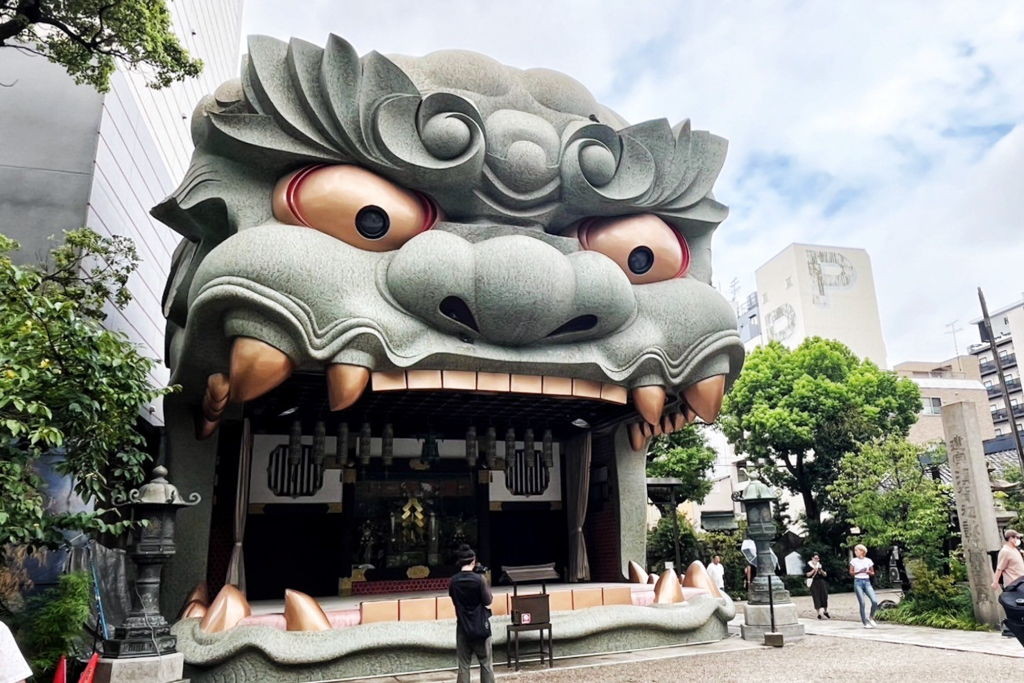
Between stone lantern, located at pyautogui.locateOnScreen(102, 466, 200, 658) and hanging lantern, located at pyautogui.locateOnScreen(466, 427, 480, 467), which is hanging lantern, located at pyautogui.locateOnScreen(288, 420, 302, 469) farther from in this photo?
stone lantern, located at pyautogui.locateOnScreen(102, 466, 200, 658)

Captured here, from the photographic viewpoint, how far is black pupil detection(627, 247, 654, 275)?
10820 mm

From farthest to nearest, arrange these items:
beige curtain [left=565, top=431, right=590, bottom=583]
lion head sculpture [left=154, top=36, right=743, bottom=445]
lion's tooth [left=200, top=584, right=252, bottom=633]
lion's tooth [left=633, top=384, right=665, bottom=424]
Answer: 1. beige curtain [left=565, top=431, right=590, bottom=583]
2. lion's tooth [left=633, top=384, right=665, bottom=424]
3. lion's tooth [left=200, top=584, right=252, bottom=633]
4. lion head sculpture [left=154, top=36, right=743, bottom=445]

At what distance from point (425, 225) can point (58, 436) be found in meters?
5.10

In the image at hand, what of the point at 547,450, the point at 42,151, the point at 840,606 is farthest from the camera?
the point at 840,606

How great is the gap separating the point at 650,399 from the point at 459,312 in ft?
9.89

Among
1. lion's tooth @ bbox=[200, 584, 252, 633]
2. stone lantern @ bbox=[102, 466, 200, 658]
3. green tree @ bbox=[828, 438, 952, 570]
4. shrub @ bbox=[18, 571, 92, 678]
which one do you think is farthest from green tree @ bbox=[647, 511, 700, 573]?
shrub @ bbox=[18, 571, 92, 678]

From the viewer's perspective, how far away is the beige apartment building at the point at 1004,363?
5166 centimetres

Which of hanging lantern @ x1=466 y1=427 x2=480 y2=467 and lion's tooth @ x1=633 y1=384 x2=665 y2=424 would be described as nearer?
lion's tooth @ x1=633 y1=384 x2=665 y2=424

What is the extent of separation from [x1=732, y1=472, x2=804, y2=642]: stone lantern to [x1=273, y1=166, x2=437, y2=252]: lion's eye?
24.6 ft

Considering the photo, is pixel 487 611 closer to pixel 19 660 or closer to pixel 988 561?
pixel 19 660

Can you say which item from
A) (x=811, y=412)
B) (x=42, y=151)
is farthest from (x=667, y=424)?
(x=811, y=412)

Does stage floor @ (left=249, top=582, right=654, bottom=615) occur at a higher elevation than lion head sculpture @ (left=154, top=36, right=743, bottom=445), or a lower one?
lower

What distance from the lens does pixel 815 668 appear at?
883 cm

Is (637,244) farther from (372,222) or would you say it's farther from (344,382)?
(344,382)
